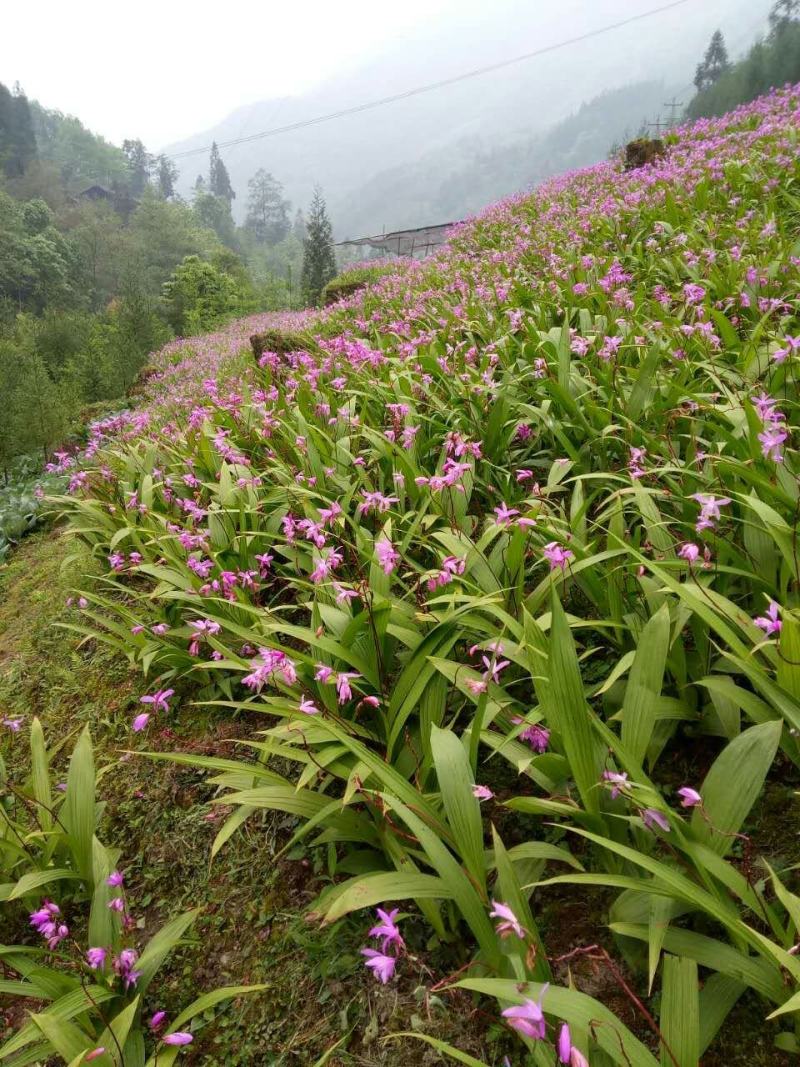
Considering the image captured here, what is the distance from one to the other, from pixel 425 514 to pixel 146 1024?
195cm

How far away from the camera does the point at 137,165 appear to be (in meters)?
102

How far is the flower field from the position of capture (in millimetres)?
1112

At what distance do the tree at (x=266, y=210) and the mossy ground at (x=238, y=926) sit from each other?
136 m

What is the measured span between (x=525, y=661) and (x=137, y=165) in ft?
426

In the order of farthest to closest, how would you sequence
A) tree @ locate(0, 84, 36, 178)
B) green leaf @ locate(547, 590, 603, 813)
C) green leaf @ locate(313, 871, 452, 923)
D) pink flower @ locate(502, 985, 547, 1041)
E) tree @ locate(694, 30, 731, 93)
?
tree @ locate(0, 84, 36, 178) < tree @ locate(694, 30, 731, 93) < green leaf @ locate(547, 590, 603, 813) < green leaf @ locate(313, 871, 452, 923) < pink flower @ locate(502, 985, 547, 1041)

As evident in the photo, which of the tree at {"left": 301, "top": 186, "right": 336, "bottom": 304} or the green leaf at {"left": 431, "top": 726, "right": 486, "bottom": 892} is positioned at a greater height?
the tree at {"left": 301, "top": 186, "right": 336, "bottom": 304}

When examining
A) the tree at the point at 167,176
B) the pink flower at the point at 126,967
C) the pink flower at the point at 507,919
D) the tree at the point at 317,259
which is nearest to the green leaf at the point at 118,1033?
the pink flower at the point at 126,967

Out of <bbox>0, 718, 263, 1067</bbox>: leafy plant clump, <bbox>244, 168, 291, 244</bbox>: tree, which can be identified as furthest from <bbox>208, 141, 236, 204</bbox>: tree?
<bbox>0, 718, 263, 1067</bbox>: leafy plant clump

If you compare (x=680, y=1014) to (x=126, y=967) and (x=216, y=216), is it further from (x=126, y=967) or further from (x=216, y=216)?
(x=216, y=216)

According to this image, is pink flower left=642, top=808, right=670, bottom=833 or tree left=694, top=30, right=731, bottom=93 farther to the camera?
tree left=694, top=30, right=731, bottom=93

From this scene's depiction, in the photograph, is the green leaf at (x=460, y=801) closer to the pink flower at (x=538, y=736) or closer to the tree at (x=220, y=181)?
the pink flower at (x=538, y=736)

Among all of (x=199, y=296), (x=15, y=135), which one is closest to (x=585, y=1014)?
(x=199, y=296)

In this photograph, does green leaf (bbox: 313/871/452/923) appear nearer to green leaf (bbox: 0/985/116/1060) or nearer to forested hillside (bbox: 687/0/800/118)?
green leaf (bbox: 0/985/116/1060)

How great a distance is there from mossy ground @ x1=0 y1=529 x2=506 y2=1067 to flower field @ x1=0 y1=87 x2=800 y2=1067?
8 centimetres
